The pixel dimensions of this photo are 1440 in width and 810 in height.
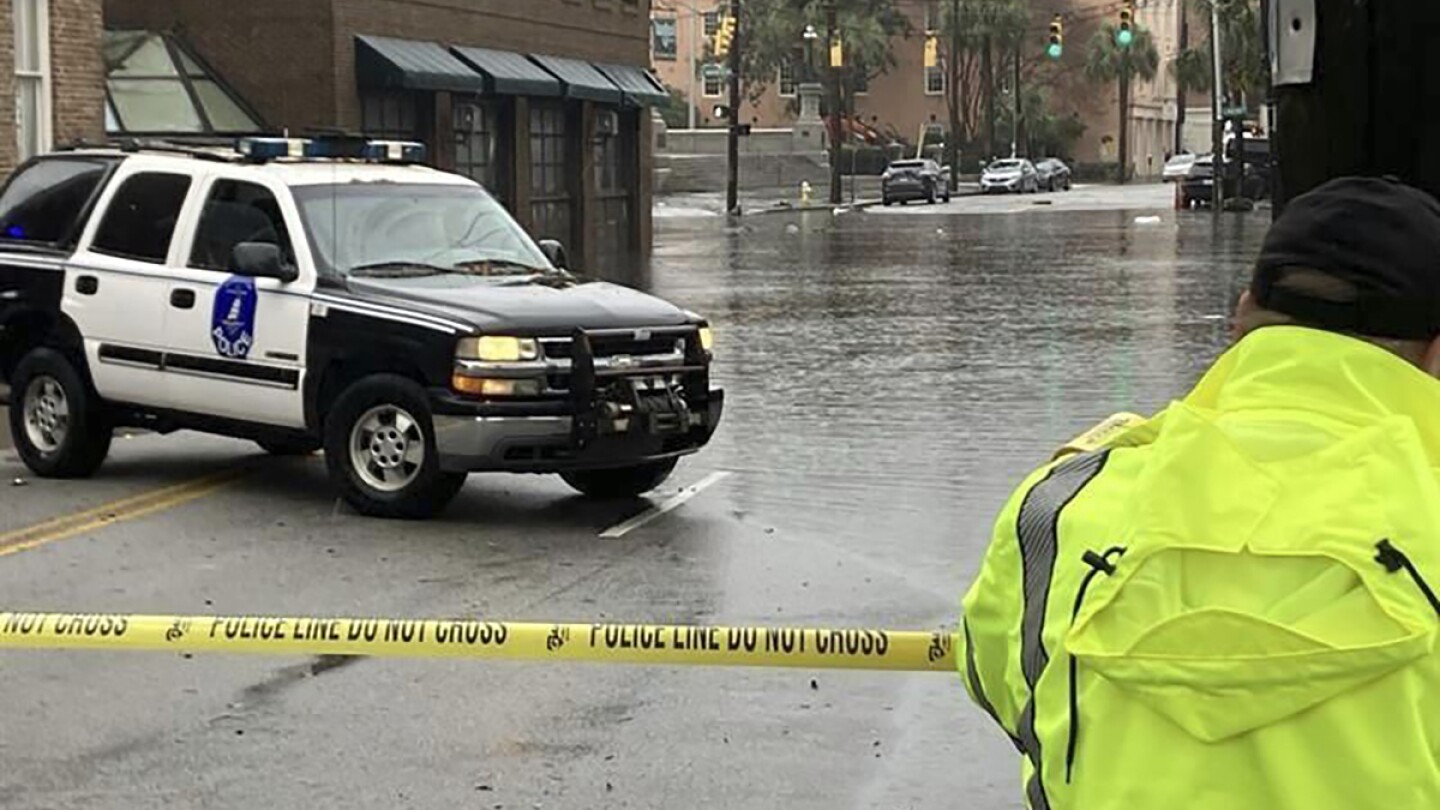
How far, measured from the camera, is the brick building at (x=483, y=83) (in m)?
26.9

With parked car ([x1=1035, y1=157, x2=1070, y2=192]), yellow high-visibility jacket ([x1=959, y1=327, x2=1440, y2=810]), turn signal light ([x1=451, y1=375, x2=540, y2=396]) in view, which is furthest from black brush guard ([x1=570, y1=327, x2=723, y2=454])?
parked car ([x1=1035, y1=157, x2=1070, y2=192])

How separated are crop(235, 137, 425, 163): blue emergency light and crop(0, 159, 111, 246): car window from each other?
0.95 m

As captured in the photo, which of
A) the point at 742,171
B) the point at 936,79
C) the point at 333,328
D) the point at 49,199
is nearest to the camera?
the point at 333,328

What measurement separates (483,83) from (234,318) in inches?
765

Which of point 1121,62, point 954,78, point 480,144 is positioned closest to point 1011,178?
point 954,78

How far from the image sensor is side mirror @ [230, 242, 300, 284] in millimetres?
10008

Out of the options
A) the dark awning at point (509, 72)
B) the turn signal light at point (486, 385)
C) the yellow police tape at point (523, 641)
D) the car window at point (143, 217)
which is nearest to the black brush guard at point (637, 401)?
the turn signal light at point (486, 385)

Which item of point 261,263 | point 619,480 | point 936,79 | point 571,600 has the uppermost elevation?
point 936,79

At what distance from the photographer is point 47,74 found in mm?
19266

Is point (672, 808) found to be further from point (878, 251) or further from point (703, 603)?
point (878, 251)

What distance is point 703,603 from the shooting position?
26.7 feet

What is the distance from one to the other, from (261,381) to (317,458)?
1970 mm

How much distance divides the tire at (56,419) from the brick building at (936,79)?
8539 cm

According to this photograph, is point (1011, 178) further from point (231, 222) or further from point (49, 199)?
point (231, 222)
